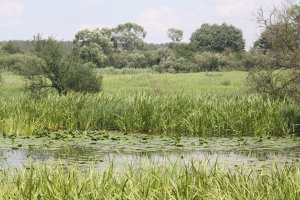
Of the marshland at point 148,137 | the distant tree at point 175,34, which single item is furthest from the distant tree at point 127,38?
the marshland at point 148,137

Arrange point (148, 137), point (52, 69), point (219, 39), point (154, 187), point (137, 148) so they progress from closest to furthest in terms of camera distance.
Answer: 1. point (154, 187)
2. point (137, 148)
3. point (148, 137)
4. point (52, 69)
5. point (219, 39)

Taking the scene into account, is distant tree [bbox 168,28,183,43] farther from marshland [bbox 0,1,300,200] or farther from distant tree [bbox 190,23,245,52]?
marshland [bbox 0,1,300,200]

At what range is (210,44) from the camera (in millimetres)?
80438

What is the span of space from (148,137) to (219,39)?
217ft

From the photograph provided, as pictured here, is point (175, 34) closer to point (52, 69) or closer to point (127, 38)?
point (127, 38)

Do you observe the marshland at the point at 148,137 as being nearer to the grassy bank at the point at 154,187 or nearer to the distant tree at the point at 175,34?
the grassy bank at the point at 154,187

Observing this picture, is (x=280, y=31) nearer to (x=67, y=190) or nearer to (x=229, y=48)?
(x=67, y=190)

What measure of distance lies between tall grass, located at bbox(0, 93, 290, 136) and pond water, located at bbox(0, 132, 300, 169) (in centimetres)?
82

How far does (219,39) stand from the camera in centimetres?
7969

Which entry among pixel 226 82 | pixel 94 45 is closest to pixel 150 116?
pixel 226 82

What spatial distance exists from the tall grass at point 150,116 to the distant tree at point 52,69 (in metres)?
7.35

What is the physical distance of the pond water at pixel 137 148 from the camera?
12.0 m

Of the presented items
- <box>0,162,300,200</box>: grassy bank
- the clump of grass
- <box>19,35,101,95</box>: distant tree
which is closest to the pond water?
<box>0,162,300,200</box>: grassy bank

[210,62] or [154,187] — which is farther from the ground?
[210,62]
